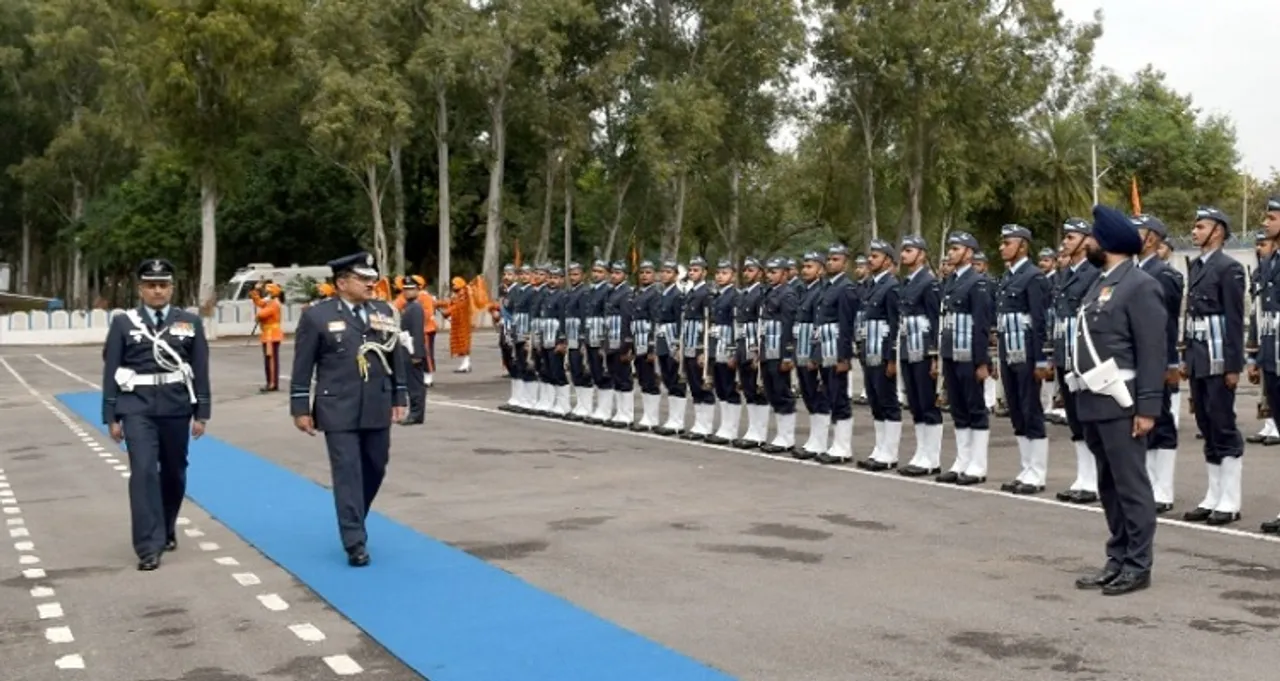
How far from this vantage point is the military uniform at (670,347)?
62.8 ft

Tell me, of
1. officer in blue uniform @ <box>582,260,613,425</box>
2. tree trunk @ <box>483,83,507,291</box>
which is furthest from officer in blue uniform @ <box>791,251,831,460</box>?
tree trunk @ <box>483,83,507,291</box>

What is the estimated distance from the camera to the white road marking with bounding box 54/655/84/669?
25.3 ft

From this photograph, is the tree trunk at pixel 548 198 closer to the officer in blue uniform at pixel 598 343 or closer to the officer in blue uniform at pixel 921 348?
the officer in blue uniform at pixel 598 343

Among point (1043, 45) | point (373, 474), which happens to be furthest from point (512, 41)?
point (373, 474)

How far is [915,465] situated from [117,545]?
22.8 ft

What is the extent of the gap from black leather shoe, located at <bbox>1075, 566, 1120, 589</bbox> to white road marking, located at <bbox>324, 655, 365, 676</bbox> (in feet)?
13.2

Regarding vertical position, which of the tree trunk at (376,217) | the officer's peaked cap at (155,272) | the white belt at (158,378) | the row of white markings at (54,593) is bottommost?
the row of white markings at (54,593)

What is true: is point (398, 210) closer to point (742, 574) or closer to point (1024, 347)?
point (1024, 347)

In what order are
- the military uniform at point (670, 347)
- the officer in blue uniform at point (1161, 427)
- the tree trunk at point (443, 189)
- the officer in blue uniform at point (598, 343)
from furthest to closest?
the tree trunk at point (443, 189)
the officer in blue uniform at point (598, 343)
the military uniform at point (670, 347)
the officer in blue uniform at point (1161, 427)

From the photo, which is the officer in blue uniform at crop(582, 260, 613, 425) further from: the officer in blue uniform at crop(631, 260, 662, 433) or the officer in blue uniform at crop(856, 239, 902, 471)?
the officer in blue uniform at crop(856, 239, 902, 471)

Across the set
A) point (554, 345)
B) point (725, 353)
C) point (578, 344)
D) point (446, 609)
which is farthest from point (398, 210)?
point (446, 609)

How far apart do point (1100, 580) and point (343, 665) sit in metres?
4.15

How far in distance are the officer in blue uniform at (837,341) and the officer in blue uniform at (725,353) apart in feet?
6.35

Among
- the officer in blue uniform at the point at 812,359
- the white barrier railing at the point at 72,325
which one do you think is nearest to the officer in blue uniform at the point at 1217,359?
the officer in blue uniform at the point at 812,359
